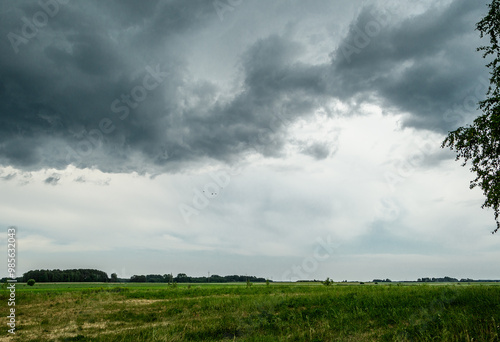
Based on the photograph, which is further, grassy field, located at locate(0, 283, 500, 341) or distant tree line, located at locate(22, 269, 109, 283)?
distant tree line, located at locate(22, 269, 109, 283)

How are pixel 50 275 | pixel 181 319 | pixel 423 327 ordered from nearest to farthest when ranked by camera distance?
pixel 423 327
pixel 181 319
pixel 50 275

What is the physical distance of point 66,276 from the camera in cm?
13700

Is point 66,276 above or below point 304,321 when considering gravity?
below

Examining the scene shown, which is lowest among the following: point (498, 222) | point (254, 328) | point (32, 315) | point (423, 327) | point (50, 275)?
point (50, 275)

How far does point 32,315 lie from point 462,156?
30.4 metres

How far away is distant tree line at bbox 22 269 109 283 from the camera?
12838 cm

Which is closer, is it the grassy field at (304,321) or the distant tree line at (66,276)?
the grassy field at (304,321)

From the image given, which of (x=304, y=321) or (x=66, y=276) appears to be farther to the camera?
(x=66, y=276)

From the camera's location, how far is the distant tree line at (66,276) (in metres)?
128

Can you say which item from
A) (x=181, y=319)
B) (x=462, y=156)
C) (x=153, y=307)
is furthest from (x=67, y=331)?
(x=462, y=156)

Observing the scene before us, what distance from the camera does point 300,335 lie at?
12.7 meters

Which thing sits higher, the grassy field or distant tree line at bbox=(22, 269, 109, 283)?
the grassy field

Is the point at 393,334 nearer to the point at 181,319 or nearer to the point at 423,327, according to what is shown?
the point at 423,327

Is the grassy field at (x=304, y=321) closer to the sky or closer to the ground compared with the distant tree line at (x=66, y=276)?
closer to the sky
